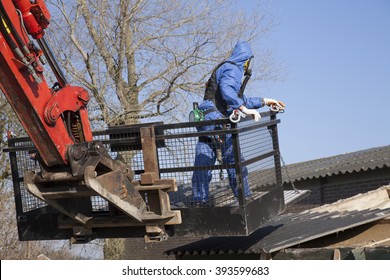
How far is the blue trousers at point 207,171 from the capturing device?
623cm

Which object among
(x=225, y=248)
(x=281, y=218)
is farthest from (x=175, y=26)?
(x=225, y=248)

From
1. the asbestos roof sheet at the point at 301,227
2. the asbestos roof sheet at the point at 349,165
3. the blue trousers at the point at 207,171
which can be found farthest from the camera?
the asbestos roof sheet at the point at 349,165

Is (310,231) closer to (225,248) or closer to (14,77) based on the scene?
(225,248)

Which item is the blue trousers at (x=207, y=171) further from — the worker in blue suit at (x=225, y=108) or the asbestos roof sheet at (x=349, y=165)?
the asbestos roof sheet at (x=349, y=165)

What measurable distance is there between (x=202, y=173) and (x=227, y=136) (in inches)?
17.2

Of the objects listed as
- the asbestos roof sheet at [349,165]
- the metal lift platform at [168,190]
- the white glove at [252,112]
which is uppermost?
the asbestos roof sheet at [349,165]

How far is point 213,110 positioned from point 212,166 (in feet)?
2.57

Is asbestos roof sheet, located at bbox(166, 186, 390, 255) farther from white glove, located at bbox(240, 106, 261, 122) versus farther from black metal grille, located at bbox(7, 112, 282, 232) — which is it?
white glove, located at bbox(240, 106, 261, 122)

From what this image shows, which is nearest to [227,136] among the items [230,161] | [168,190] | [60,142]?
[230,161]

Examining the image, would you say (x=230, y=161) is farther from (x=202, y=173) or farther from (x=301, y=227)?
(x=301, y=227)

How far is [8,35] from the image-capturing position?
5371mm

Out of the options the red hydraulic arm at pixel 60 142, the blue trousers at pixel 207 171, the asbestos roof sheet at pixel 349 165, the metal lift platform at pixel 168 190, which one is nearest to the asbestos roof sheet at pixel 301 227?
the metal lift platform at pixel 168 190

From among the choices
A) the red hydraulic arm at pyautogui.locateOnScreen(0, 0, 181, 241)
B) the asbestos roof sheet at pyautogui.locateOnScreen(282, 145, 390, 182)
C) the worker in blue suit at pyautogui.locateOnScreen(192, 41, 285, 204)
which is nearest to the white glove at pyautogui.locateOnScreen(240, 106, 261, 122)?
the worker in blue suit at pyautogui.locateOnScreen(192, 41, 285, 204)

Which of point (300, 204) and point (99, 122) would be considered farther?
point (300, 204)
